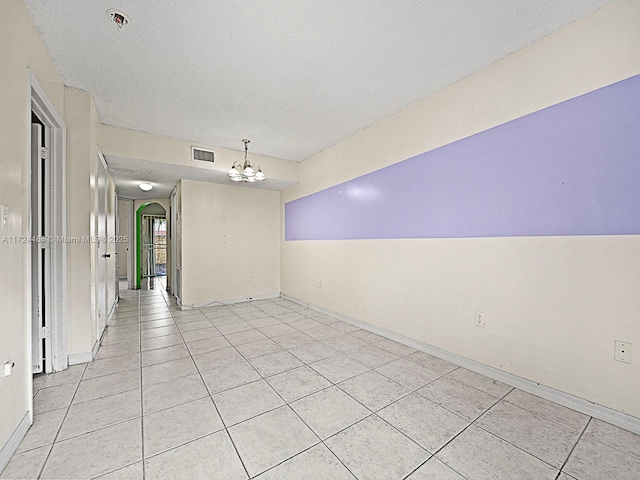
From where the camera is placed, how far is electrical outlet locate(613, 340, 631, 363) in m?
1.71

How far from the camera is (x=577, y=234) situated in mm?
1902

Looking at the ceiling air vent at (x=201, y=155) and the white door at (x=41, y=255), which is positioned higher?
the ceiling air vent at (x=201, y=155)

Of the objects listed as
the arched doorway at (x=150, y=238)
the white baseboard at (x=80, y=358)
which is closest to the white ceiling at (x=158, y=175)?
the white baseboard at (x=80, y=358)

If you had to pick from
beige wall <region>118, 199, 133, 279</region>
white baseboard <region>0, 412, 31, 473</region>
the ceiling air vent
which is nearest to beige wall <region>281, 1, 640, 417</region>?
Result: the ceiling air vent

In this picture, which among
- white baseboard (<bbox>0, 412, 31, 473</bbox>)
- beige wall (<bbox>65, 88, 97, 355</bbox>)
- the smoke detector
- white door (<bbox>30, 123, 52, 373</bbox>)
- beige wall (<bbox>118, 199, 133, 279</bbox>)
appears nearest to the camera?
white baseboard (<bbox>0, 412, 31, 473</bbox>)

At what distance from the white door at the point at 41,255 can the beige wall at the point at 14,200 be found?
0.88 meters

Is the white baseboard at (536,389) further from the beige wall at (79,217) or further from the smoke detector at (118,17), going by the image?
the smoke detector at (118,17)

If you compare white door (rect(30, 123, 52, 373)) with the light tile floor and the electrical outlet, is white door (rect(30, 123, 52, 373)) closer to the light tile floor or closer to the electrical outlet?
the light tile floor

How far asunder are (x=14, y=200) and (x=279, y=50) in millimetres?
2069

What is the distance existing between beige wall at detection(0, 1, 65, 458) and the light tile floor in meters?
0.35

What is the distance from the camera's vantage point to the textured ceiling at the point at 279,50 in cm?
182

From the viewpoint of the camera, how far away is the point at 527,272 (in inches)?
84.7

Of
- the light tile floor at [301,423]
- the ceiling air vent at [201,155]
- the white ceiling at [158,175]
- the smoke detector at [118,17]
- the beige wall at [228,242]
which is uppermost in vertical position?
the smoke detector at [118,17]

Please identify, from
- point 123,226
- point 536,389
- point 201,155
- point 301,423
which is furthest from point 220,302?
point 536,389
